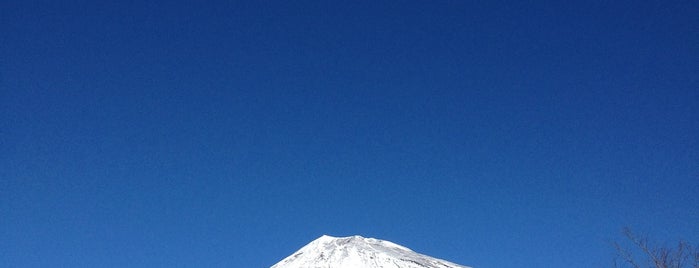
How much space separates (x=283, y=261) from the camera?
138 feet

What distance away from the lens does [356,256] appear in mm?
38312

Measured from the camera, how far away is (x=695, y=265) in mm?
36469

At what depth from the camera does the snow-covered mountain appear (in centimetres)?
3750

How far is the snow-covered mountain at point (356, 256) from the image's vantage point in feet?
123

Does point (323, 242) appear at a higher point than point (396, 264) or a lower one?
higher

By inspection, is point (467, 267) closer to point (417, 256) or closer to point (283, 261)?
point (417, 256)

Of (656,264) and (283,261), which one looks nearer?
(656,264)

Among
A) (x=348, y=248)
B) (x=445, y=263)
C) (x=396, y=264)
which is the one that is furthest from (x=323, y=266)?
(x=445, y=263)

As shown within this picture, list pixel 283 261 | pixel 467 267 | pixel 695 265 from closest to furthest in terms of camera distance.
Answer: pixel 695 265
pixel 467 267
pixel 283 261

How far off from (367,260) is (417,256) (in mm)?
4861

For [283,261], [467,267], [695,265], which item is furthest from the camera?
[283,261]

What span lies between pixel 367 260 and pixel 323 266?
334 cm

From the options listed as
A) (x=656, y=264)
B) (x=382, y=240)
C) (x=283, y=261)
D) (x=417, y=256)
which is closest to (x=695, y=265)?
(x=656, y=264)

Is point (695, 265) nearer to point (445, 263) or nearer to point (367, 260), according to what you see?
point (445, 263)
